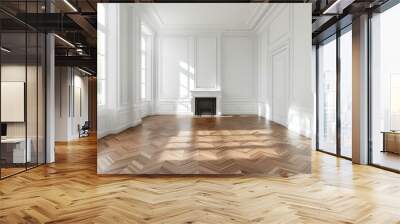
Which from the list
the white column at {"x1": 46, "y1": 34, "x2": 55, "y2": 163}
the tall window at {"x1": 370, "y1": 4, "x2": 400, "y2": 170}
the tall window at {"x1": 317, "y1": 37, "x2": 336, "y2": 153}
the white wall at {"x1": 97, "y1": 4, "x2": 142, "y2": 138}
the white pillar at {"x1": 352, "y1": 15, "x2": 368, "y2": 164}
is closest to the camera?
the white wall at {"x1": 97, "y1": 4, "x2": 142, "y2": 138}

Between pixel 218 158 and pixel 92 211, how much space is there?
192 cm

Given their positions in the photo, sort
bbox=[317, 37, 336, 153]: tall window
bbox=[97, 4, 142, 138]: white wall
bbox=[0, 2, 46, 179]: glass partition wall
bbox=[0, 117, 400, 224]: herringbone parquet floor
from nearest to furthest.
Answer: bbox=[0, 117, 400, 224]: herringbone parquet floor, bbox=[97, 4, 142, 138]: white wall, bbox=[0, 2, 46, 179]: glass partition wall, bbox=[317, 37, 336, 153]: tall window

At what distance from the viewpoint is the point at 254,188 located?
4.08m

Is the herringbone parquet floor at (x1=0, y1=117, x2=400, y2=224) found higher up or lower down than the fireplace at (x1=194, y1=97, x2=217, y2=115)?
lower down

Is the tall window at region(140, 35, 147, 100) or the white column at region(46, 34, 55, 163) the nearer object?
the tall window at region(140, 35, 147, 100)

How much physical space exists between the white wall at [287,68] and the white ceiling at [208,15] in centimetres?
20

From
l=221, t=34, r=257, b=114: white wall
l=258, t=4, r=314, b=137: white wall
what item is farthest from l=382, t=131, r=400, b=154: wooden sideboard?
l=221, t=34, r=257, b=114: white wall

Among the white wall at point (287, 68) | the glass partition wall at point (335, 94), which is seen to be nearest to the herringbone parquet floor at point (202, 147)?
the white wall at point (287, 68)

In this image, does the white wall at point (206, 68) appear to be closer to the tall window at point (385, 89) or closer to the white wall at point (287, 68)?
the white wall at point (287, 68)

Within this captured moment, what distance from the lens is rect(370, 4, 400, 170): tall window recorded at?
5.34 metres

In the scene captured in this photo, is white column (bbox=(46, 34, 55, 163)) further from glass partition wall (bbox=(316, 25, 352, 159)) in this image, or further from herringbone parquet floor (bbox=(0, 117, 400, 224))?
glass partition wall (bbox=(316, 25, 352, 159))

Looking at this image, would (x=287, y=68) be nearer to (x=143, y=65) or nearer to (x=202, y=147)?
(x=202, y=147)

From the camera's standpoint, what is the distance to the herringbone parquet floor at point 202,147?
456cm

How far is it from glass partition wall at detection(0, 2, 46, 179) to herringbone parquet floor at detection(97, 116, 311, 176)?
63.9 inches
